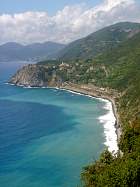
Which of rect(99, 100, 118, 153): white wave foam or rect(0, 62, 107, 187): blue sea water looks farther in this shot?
rect(99, 100, 118, 153): white wave foam

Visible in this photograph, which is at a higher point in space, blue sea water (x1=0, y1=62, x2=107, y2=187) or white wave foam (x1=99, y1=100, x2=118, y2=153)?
white wave foam (x1=99, y1=100, x2=118, y2=153)

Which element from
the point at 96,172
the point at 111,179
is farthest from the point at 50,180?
the point at 111,179

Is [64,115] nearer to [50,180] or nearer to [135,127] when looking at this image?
[50,180]

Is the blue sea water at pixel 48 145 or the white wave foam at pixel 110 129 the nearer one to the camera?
the blue sea water at pixel 48 145

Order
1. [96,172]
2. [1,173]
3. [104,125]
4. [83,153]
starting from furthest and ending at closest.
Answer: [104,125]
[83,153]
[1,173]
[96,172]

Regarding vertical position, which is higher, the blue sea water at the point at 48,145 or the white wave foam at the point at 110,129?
the white wave foam at the point at 110,129
